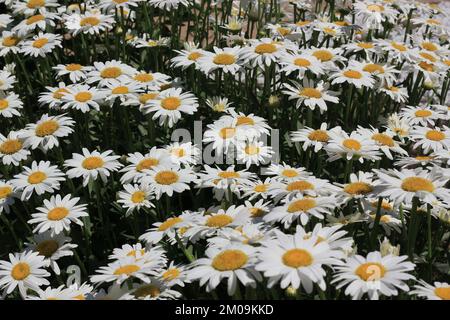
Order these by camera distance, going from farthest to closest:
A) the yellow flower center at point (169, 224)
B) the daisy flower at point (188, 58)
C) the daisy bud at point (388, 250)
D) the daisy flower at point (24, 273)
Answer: the daisy flower at point (188, 58)
the yellow flower center at point (169, 224)
the daisy flower at point (24, 273)
the daisy bud at point (388, 250)

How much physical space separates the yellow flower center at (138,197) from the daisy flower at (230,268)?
1294mm

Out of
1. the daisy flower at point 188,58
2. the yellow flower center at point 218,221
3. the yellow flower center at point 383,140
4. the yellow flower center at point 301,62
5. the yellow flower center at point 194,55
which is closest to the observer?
the yellow flower center at point 218,221

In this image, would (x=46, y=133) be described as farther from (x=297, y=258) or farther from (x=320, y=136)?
(x=297, y=258)

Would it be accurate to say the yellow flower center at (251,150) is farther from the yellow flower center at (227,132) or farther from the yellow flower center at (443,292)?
the yellow flower center at (443,292)

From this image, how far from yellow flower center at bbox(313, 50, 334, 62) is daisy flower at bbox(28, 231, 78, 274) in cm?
266

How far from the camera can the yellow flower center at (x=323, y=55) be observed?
18.9 feet

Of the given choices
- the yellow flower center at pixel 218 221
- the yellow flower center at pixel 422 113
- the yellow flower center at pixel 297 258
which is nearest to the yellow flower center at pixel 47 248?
the yellow flower center at pixel 218 221

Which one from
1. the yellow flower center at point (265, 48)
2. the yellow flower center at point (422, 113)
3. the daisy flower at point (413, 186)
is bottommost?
the yellow flower center at point (422, 113)

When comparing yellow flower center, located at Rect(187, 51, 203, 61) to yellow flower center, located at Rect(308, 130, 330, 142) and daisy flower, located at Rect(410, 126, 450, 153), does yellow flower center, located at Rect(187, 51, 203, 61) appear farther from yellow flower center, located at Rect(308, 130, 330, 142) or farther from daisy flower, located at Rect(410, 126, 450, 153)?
daisy flower, located at Rect(410, 126, 450, 153)

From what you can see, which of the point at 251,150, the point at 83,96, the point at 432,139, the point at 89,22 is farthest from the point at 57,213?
the point at 432,139

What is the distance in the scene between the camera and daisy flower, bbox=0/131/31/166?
16.3ft

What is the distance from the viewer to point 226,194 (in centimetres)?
452
